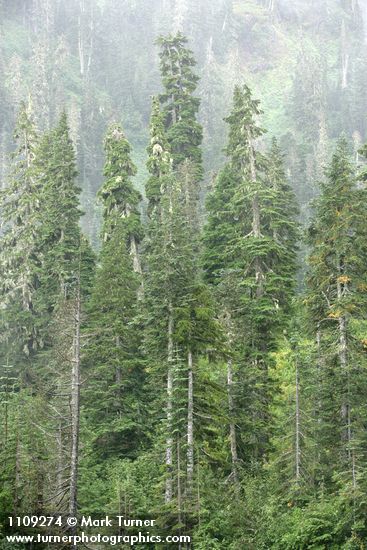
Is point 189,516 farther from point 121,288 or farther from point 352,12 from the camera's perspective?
point 352,12

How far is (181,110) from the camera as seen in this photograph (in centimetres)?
5331

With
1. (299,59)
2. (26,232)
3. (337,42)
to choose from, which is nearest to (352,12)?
(337,42)

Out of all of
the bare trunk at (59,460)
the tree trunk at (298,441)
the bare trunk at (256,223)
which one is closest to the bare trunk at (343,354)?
the tree trunk at (298,441)

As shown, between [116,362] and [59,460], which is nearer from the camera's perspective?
[59,460]

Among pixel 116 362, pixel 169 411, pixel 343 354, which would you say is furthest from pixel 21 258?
Result: pixel 343 354

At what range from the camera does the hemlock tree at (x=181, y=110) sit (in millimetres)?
52125

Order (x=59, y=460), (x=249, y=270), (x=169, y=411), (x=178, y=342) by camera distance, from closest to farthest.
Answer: (x=169, y=411) → (x=59, y=460) → (x=178, y=342) → (x=249, y=270)

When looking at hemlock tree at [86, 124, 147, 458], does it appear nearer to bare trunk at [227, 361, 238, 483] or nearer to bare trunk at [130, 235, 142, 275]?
bare trunk at [227, 361, 238, 483]

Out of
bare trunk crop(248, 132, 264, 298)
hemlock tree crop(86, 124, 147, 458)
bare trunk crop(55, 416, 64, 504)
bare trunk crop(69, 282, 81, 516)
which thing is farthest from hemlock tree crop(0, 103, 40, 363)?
bare trunk crop(69, 282, 81, 516)

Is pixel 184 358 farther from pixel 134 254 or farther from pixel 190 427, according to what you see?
pixel 134 254

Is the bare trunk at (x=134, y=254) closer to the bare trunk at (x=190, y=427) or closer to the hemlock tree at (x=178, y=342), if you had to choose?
the hemlock tree at (x=178, y=342)

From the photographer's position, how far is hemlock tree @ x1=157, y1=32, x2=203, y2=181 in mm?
52125

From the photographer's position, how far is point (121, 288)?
106 ft

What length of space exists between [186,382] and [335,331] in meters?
6.03
